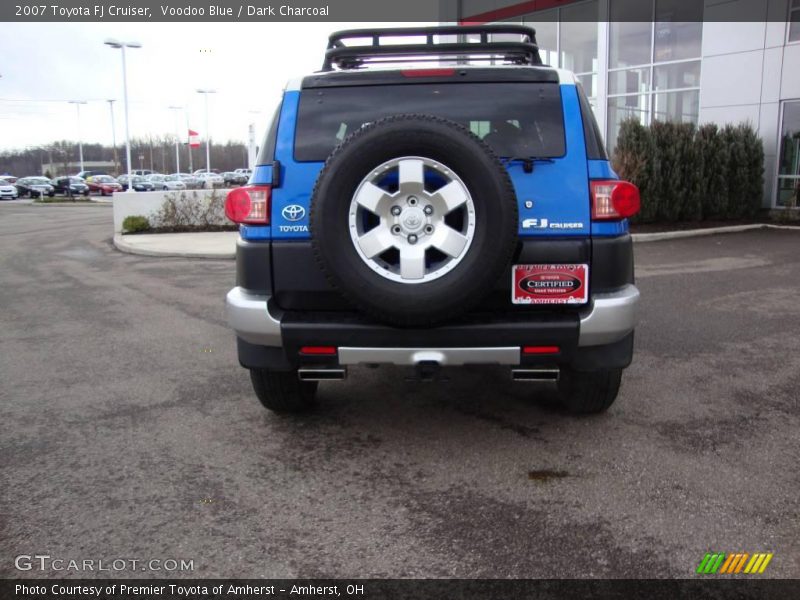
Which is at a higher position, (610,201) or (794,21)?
(794,21)

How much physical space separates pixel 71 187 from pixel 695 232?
4594 cm

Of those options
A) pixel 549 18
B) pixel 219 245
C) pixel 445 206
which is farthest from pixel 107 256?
pixel 549 18

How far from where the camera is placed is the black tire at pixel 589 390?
4070mm

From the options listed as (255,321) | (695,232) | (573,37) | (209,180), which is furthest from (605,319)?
(209,180)

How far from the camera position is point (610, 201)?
3498mm

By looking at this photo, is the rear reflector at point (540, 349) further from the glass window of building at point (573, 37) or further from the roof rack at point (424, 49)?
the glass window of building at point (573, 37)

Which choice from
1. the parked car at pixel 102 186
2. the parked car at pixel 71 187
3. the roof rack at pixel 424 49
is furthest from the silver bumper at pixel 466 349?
the parked car at pixel 102 186

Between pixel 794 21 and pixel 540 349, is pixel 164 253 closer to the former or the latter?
pixel 540 349

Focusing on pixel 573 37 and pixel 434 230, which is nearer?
pixel 434 230

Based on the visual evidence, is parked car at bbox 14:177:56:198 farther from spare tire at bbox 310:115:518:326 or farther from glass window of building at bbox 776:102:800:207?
spare tire at bbox 310:115:518:326

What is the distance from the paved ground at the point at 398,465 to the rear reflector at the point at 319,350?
→ 614 millimetres

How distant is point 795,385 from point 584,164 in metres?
2.63

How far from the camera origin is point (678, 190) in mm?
14984

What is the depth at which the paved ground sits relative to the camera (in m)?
2.86
